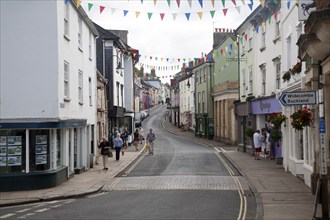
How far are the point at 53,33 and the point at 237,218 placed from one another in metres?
9.89

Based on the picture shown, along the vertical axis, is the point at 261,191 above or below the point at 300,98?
below

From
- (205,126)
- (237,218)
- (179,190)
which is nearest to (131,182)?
(179,190)

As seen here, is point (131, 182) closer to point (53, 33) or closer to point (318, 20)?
point (53, 33)

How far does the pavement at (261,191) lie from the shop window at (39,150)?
0.98 metres

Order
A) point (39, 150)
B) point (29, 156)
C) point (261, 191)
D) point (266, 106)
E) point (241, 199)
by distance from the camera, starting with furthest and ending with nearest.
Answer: point (266, 106)
point (39, 150)
point (29, 156)
point (261, 191)
point (241, 199)

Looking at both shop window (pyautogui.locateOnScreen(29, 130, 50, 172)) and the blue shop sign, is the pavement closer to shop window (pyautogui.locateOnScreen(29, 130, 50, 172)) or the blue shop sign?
shop window (pyautogui.locateOnScreen(29, 130, 50, 172))

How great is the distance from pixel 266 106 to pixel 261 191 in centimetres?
1245

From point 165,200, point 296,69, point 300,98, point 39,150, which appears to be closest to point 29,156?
point 39,150

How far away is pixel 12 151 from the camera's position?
16.6 metres

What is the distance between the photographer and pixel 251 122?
3141 cm

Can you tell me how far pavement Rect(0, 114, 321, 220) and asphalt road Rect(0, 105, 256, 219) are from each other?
41cm

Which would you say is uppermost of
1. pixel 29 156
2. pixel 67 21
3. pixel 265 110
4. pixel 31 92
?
pixel 67 21

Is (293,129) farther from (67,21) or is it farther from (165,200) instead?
(67,21)

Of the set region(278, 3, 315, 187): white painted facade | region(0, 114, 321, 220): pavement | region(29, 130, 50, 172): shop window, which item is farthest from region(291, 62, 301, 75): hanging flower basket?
region(29, 130, 50, 172): shop window
